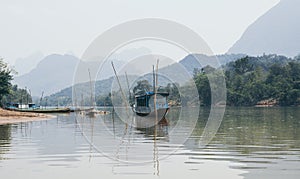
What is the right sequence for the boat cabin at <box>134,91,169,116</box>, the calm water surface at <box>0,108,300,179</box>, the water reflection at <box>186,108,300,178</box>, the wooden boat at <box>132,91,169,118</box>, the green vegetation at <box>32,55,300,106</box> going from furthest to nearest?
the green vegetation at <box>32,55,300,106</box> < the boat cabin at <box>134,91,169,116</box> < the wooden boat at <box>132,91,169,118</box> < the water reflection at <box>186,108,300,178</box> < the calm water surface at <box>0,108,300,179</box>

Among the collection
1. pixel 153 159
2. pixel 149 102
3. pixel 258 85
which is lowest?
pixel 153 159

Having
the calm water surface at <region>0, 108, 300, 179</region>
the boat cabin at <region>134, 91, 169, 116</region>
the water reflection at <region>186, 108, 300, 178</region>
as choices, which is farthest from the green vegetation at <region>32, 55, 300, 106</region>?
the calm water surface at <region>0, 108, 300, 179</region>

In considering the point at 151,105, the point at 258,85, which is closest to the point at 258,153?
the point at 151,105

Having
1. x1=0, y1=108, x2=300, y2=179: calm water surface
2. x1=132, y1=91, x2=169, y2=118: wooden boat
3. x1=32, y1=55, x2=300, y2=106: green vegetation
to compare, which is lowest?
x1=0, y1=108, x2=300, y2=179: calm water surface

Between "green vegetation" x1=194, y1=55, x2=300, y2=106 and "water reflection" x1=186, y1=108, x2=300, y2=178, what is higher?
"green vegetation" x1=194, y1=55, x2=300, y2=106

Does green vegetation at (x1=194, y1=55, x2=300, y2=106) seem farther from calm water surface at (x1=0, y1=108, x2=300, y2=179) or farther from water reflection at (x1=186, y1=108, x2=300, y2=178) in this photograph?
calm water surface at (x1=0, y1=108, x2=300, y2=179)

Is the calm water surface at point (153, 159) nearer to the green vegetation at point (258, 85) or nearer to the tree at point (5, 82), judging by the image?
the tree at point (5, 82)

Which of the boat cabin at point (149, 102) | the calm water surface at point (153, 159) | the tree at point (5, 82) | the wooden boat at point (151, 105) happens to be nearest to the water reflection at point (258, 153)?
the calm water surface at point (153, 159)

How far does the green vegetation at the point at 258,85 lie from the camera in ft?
359

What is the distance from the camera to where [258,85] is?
11781 centimetres

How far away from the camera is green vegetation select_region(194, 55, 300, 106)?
109375 millimetres

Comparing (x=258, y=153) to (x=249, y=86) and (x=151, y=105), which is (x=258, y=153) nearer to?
(x=151, y=105)

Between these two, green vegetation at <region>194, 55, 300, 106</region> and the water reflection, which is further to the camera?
green vegetation at <region>194, 55, 300, 106</region>

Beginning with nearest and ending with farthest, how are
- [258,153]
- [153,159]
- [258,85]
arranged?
1. [153,159]
2. [258,153]
3. [258,85]
